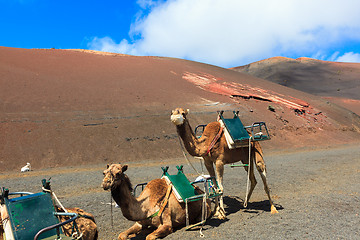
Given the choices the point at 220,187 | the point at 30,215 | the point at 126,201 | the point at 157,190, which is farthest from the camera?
the point at 220,187

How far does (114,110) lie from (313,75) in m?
93.4

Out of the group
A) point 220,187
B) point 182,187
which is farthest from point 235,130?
point 182,187

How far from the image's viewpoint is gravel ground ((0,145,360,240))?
18.4 ft

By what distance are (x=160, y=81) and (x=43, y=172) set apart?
2294cm

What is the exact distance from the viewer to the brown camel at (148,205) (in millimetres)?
4781

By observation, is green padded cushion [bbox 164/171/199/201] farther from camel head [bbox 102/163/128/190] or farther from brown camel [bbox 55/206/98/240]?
brown camel [bbox 55/206/98/240]

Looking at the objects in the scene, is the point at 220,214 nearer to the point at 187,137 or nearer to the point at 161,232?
the point at 161,232

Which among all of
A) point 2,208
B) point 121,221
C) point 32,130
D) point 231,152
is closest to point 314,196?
point 231,152

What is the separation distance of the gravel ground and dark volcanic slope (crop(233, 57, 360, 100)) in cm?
7454

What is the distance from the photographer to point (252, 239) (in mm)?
5207

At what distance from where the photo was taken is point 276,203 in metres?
8.11

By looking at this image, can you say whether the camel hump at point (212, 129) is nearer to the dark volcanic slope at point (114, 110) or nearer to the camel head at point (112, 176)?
the camel head at point (112, 176)

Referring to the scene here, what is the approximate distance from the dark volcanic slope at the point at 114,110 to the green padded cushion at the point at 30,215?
16.4m

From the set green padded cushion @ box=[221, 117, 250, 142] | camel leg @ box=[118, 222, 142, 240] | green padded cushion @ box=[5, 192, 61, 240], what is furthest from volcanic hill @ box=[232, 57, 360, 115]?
green padded cushion @ box=[5, 192, 61, 240]
